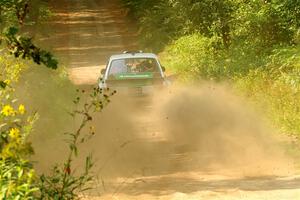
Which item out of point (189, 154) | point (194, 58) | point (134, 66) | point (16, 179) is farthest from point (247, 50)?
point (16, 179)

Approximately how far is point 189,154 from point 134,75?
3730mm

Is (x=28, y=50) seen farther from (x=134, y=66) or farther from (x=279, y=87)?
(x=134, y=66)

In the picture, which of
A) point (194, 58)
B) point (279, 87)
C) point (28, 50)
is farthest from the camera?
point (194, 58)

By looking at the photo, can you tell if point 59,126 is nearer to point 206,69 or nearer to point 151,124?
point 151,124

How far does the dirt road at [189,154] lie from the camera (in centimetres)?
910

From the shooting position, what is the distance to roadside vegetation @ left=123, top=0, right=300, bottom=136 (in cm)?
1415

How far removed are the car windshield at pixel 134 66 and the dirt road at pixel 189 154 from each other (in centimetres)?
100

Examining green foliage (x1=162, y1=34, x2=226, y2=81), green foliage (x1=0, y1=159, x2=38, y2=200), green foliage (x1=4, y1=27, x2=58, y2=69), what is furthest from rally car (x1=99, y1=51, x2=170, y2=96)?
green foliage (x1=4, y1=27, x2=58, y2=69)

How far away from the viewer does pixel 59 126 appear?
42.9ft

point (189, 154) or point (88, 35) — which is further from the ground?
point (88, 35)

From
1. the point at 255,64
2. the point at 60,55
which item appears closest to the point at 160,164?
the point at 255,64

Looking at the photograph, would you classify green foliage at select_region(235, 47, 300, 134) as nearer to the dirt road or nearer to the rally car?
the dirt road

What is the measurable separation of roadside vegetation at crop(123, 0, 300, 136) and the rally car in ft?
8.15

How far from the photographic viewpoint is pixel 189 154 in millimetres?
11484
